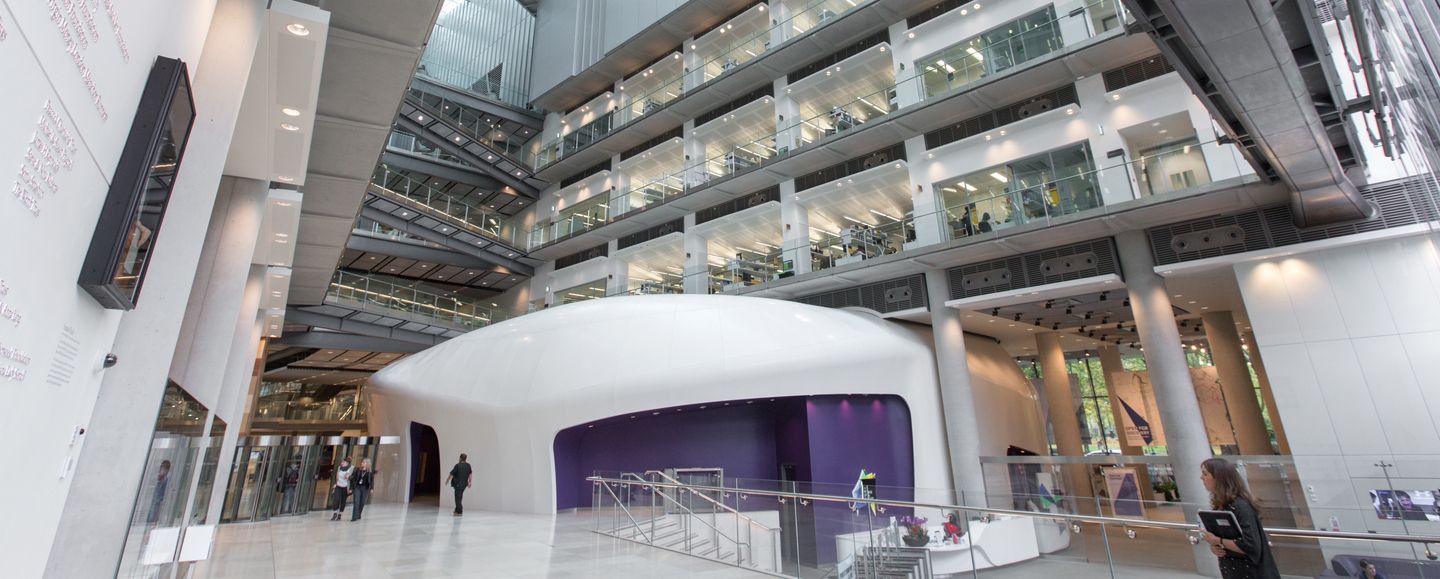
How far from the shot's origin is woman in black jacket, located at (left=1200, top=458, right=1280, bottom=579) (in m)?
3.43

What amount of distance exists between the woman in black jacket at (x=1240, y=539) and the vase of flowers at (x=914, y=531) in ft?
11.8

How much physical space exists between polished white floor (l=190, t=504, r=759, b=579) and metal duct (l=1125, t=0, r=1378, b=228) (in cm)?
701

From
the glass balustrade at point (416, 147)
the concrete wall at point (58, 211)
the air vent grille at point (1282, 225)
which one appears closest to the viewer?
the concrete wall at point (58, 211)

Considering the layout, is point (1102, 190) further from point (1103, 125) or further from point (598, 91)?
point (598, 91)

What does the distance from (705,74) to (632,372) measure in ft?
51.6

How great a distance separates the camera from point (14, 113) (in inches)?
55.2

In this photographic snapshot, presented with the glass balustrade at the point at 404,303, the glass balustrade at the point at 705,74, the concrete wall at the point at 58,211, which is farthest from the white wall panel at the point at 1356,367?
the glass balustrade at the point at 404,303

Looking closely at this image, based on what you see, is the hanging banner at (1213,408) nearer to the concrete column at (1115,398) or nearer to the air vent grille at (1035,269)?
the concrete column at (1115,398)

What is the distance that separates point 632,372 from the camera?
13.6 meters

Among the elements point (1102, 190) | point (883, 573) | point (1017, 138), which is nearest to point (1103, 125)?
point (1017, 138)

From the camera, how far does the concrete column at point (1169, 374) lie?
11.7 m

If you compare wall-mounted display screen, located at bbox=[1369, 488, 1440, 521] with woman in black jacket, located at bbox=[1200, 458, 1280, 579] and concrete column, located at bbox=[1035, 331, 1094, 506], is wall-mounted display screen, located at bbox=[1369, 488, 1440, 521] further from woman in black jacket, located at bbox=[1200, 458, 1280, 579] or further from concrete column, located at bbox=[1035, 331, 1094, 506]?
woman in black jacket, located at bbox=[1200, 458, 1280, 579]

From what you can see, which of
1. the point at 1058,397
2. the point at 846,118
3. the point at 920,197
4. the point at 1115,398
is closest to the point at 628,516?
the point at 920,197

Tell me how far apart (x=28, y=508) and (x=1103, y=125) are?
18041mm
